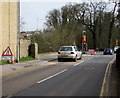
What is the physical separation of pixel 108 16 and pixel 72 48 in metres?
39.5

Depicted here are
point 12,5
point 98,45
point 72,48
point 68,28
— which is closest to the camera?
point 12,5

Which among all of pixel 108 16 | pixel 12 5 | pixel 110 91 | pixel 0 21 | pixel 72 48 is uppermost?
pixel 108 16

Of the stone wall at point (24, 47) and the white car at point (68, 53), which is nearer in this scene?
the stone wall at point (24, 47)

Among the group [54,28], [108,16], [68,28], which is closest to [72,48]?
[54,28]

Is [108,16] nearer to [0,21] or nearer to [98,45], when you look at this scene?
[98,45]

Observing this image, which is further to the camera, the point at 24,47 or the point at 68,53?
the point at 24,47

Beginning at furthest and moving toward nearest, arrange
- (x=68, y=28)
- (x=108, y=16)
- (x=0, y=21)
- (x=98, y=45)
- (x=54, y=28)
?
(x=98, y=45)
(x=108, y=16)
(x=68, y=28)
(x=54, y=28)
(x=0, y=21)

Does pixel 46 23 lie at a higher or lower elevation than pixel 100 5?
lower

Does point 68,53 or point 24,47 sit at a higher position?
point 24,47

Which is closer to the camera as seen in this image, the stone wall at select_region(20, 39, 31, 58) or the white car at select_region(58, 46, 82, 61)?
the stone wall at select_region(20, 39, 31, 58)

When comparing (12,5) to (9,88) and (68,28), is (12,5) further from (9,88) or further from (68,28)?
(68,28)

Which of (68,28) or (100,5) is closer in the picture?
(68,28)

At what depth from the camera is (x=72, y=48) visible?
26.5 metres

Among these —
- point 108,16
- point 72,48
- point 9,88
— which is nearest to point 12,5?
point 72,48
